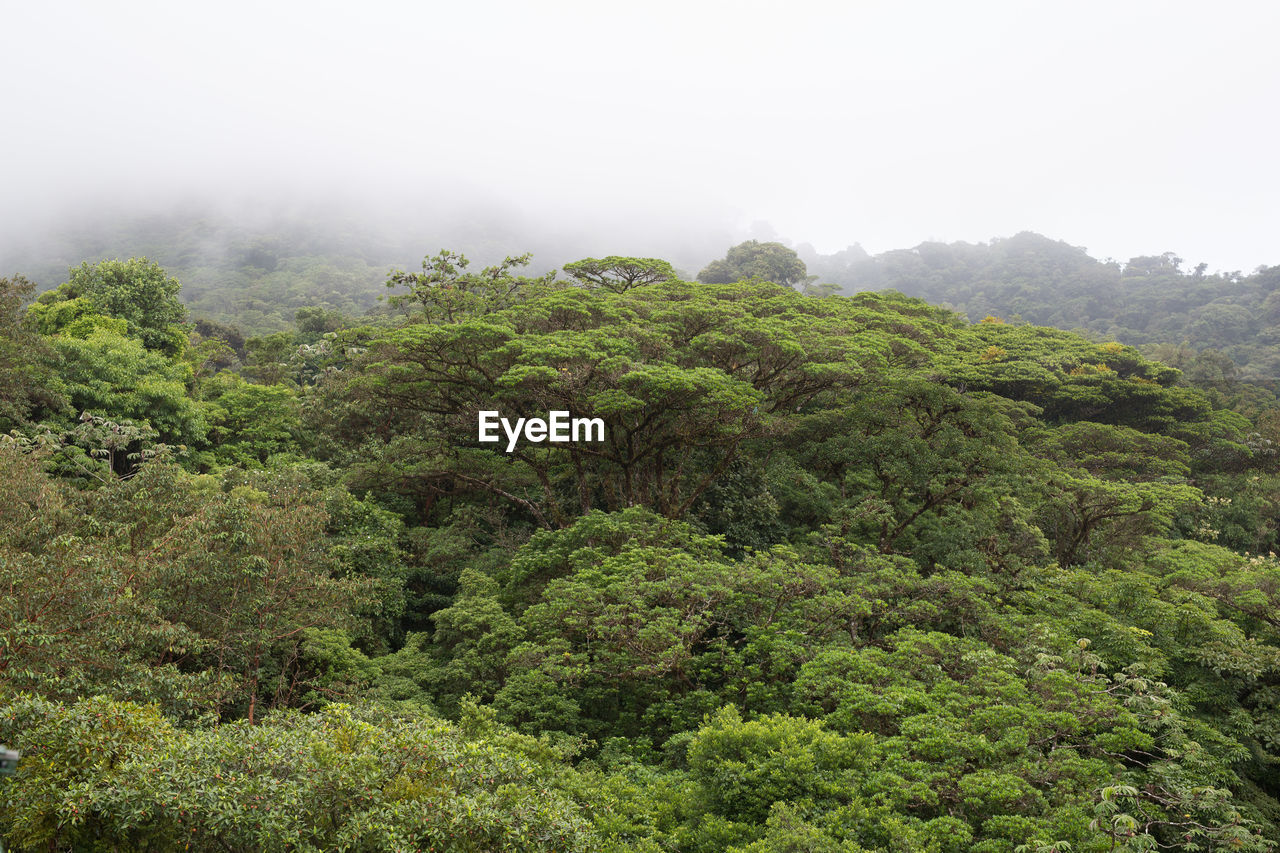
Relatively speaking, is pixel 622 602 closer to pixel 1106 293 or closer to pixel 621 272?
pixel 621 272

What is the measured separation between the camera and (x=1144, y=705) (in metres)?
7.40

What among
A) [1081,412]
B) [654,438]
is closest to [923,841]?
[654,438]

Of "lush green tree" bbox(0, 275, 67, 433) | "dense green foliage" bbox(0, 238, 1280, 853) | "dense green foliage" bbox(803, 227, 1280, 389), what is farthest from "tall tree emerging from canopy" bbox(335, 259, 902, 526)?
"dense green foliage" bbox(803, 227, 1280, 389)

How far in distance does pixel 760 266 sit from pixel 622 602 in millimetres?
49175

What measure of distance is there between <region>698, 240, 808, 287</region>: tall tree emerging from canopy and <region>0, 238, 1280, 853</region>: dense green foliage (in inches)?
1354

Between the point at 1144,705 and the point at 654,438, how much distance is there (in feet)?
33.0

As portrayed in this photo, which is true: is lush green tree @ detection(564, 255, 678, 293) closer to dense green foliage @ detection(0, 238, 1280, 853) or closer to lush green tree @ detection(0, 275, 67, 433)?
dense green foliage @ detection(0, 238, 1280, 853)

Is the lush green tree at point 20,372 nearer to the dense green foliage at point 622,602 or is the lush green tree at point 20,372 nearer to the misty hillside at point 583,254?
the dense green foliage at point 622,602

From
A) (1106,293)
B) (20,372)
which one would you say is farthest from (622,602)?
(1106,293)

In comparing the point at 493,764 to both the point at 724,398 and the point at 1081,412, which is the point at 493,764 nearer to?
the point at 724,398

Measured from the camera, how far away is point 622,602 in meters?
10.1

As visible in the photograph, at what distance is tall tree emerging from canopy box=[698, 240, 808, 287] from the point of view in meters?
56.2

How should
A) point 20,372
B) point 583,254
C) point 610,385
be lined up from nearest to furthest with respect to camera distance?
point 610,385 → point 20,372 → point 583,254

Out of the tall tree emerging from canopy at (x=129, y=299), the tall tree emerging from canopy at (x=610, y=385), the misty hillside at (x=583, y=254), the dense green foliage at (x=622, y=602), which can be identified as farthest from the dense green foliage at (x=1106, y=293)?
the tall tree emerging from canopy at (x=129, y=299)
